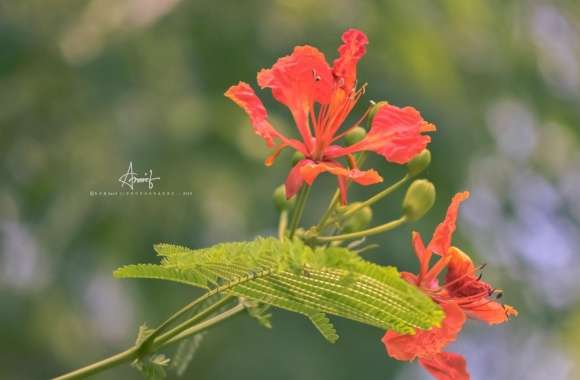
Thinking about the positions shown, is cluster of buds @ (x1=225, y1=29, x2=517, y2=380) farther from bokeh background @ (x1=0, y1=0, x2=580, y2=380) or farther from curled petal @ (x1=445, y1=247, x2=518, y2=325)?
bokeh background @ (x1=0, y1=0, x2=580, y2=380)

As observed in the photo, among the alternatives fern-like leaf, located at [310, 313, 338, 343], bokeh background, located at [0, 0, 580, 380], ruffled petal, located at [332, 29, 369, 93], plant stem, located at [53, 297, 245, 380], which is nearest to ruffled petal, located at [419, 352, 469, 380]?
fern-like leaf, located at [310, 313, 338, 343]

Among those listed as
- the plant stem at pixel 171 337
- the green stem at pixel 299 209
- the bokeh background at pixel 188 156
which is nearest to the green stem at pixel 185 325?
the plant stem at pixel 171 337

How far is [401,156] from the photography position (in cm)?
134

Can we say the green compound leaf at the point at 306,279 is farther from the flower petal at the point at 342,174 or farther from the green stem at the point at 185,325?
the flower petal at the point at 342,174

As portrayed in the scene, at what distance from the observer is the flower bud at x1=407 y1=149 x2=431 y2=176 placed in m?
1.45

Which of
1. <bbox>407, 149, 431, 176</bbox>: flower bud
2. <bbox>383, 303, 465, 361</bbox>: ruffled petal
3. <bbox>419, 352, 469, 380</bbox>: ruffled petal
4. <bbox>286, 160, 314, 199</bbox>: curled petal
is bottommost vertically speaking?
<bbox>419, 352, 469, 380</bbox>: ruffled petal

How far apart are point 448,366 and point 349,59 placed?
14.2 inches

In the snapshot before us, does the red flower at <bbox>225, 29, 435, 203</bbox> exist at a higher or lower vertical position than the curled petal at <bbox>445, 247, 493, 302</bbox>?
higher

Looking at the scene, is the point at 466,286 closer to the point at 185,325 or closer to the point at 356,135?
the point at 356,135

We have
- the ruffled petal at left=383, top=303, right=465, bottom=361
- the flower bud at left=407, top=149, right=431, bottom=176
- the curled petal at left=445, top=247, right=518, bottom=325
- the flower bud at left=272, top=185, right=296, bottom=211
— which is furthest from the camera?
the flower bud at left=272, top=185, right=296, bottom=211

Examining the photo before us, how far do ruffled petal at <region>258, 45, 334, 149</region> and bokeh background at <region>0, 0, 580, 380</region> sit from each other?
2.46 metres

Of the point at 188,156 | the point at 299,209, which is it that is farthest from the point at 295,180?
the point at 188,156

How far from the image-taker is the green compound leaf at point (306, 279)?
108cm

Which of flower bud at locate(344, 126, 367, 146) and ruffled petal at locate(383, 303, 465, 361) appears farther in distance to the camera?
flower bud at locate(344, 126, 367, 146)
